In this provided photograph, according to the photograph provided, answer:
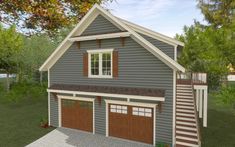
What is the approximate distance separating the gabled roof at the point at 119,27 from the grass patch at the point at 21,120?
4829mm

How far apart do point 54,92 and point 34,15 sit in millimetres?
5844

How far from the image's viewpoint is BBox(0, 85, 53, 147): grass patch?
13180mm

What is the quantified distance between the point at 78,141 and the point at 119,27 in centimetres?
777

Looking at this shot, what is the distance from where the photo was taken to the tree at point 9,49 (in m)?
30.3

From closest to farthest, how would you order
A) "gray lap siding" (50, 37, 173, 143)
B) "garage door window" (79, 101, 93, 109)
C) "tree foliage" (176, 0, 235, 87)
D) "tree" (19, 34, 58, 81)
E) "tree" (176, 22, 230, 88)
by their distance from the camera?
"gray lap siding" (50, 37, 173, 143)
"garage door window" (79, 101, 93, 109)
"tree" (176, 22, 230, 88)
"tree foliage" (176, 0, 235, 87)
"tree" (19, 34, 58, 81)

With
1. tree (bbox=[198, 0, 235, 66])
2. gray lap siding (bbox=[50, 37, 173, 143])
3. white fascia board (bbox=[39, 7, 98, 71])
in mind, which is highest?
tree (bbox=[198, 0, 235, 66])

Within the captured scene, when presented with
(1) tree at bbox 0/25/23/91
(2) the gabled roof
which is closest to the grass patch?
(2) the gabled roof

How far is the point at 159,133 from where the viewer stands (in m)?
11.9

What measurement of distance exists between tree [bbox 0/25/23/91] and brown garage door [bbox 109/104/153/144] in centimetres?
2403

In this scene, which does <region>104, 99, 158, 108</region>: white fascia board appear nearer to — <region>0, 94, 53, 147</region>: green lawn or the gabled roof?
the gabled roof

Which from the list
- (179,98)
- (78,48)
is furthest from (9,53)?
(179,98)

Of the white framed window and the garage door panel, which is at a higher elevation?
the white framed window

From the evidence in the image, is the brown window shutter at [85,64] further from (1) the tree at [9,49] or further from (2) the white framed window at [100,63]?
(1) the tree at [9,49]

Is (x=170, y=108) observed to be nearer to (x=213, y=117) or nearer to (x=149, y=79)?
(x=149, y=79)
